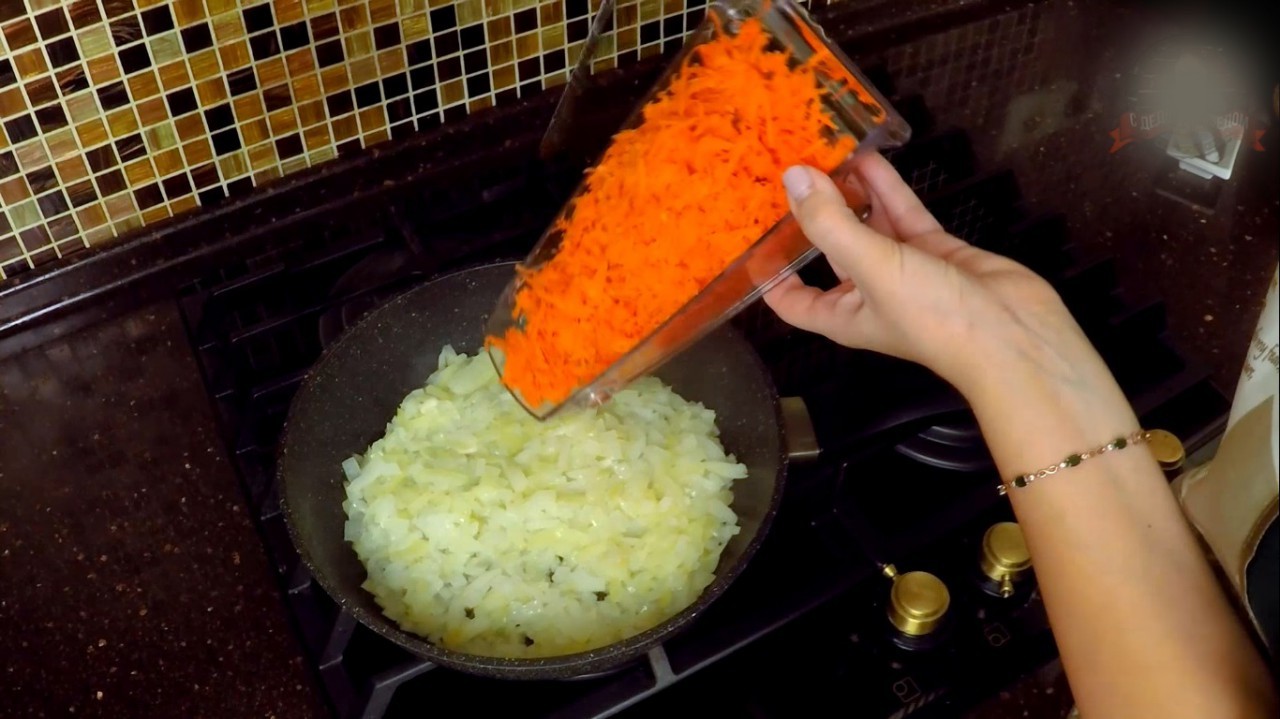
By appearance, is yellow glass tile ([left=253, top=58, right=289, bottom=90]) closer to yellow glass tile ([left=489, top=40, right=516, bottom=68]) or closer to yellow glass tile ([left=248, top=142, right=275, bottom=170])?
yellow glass tile ([left=248, top=142, right=275, bottom=170])

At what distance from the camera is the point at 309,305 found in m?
1.02

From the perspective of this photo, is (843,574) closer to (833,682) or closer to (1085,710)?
(833,682)

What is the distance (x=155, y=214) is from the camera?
3.44 feet

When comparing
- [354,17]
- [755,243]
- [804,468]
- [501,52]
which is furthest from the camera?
[501,52]

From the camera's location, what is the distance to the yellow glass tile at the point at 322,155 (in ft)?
3.56

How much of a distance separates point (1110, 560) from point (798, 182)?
299mm

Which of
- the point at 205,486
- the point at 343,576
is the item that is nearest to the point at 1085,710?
the point at 343,576

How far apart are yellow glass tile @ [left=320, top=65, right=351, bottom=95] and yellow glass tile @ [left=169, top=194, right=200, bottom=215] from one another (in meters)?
0.17

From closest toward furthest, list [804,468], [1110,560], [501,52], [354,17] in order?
[1110,560], [804,468], [354,17], [501,52]

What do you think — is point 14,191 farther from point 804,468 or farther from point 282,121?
point 804,468

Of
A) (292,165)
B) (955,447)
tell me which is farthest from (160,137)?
(955,447)

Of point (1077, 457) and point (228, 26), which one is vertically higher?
point (228, 26)

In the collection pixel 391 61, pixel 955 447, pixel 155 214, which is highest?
pixel 391 61

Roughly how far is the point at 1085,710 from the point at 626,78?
770 mm
